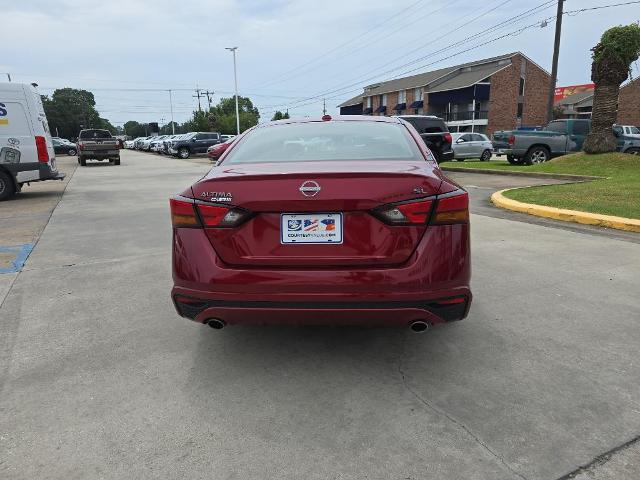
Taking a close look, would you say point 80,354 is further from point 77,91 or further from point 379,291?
point 77,91

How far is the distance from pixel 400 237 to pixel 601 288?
2856 millimetres

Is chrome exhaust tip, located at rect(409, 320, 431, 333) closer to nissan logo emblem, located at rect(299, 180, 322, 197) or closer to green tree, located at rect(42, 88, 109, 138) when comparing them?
nissan logo emblem, located at rect(299, 180, 322, 197)

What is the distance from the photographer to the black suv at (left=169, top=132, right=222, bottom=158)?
107ft

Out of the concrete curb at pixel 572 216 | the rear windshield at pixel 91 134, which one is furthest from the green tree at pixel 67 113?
the concrete curb at pixel 572 216

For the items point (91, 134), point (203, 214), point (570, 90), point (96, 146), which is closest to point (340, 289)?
point (203, 214)

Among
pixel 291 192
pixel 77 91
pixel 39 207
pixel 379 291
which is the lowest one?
pixel 39 207

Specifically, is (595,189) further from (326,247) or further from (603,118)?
(326,247)

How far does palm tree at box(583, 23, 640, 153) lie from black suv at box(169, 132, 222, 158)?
24008mm

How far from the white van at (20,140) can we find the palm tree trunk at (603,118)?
1542 centimetres

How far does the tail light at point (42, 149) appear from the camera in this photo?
11336 mm

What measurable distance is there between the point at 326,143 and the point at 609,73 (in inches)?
564

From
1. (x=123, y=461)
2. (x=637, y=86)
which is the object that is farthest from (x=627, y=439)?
(x=637, y=86)

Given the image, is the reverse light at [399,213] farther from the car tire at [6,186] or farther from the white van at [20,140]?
the car tire at [6,186]

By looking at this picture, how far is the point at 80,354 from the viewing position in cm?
330
